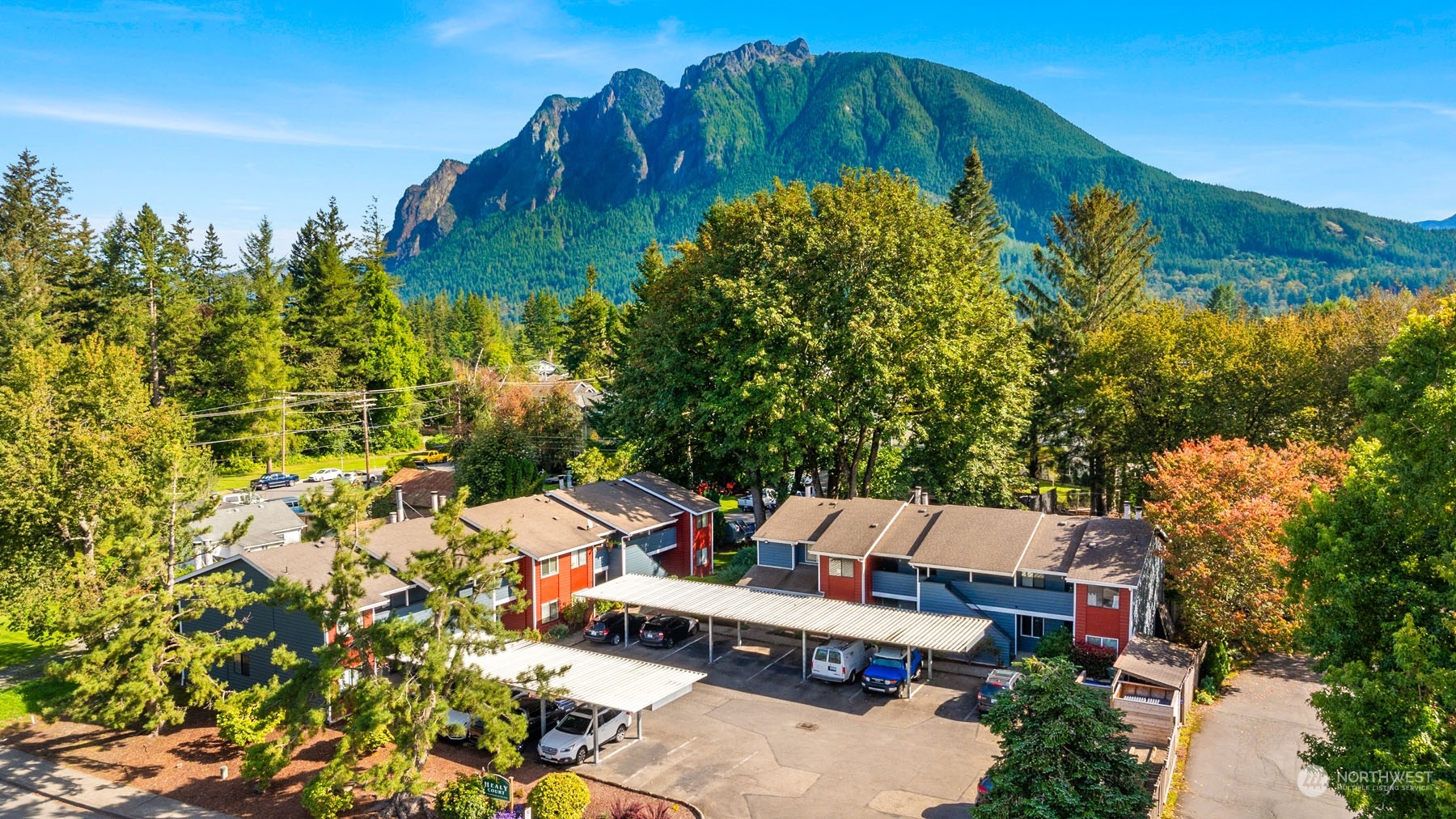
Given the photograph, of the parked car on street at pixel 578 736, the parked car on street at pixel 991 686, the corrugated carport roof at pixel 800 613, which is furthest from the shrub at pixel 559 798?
the parked car on street at pixel 991 686

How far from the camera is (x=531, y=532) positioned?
35.4 meters

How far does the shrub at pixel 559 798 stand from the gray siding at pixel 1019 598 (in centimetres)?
1729

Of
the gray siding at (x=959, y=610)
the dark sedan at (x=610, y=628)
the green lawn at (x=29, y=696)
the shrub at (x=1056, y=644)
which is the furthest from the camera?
the dark sedan at (x=610, y=628)

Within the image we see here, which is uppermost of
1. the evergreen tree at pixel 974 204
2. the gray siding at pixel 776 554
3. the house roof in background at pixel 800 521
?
the evergreen tree at pixel 974 204

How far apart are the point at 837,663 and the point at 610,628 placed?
374 inches

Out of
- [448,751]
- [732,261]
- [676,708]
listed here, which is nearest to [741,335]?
[732,261]

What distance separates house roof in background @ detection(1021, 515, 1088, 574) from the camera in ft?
102

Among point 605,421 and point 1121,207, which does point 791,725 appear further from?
point 1121,207

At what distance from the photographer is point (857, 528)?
3562cm

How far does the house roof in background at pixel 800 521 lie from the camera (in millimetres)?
37000

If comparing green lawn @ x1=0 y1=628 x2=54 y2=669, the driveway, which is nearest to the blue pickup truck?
the driveway

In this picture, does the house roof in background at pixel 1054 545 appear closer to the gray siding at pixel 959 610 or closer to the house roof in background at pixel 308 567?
the gray siding at pixel 959 610

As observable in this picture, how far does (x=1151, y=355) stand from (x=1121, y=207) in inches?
695

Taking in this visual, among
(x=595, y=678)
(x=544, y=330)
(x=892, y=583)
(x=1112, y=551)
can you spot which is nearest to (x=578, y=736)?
(x=595, y=678)
